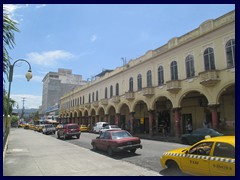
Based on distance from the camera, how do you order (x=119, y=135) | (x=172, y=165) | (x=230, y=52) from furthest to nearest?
(x=230, y=52) < (x=119, y=135) < (x=172, y=165)

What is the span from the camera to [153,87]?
2731cm

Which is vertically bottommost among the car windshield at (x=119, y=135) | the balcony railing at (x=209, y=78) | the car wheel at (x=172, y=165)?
the car wheel at (x=172, y=165)

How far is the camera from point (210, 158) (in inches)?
251

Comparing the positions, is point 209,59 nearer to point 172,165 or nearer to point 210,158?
point 172,165

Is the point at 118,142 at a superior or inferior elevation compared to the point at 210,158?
inferior

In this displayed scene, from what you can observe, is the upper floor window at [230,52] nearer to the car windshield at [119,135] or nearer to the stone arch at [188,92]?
the stone arch at [188,92]

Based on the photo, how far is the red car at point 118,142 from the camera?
12.4 m

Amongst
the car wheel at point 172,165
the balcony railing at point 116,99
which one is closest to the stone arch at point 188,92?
the balcony railing at point 116,99

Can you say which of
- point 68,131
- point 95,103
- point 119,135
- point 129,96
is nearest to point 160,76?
point 129,96

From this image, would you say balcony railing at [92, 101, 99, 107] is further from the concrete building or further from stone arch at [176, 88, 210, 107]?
the concrete building

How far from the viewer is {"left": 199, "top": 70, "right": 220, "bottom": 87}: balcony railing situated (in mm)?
19609

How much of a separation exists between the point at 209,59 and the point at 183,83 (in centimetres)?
370

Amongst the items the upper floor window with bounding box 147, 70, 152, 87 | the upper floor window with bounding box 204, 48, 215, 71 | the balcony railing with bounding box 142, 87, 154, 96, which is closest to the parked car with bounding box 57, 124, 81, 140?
the balcony railing with bounding box 142, 87, 154, 96
